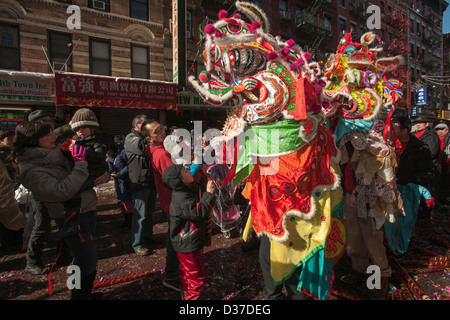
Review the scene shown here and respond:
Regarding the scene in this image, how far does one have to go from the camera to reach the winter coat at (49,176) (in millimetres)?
2143

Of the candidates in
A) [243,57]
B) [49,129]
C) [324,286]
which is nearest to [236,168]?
[243,57]

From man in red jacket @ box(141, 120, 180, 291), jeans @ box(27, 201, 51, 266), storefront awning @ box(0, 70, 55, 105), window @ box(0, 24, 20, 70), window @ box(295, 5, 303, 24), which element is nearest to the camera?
man in red jacket @ box(141, 120, 180, 291)

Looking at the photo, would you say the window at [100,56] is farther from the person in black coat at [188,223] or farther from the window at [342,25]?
the window at [342,25]

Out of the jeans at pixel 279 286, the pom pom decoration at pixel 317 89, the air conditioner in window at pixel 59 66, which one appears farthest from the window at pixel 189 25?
the jeans at pixel 279 286

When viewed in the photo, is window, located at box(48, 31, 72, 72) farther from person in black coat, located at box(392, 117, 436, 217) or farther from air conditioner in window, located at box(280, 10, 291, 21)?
air conditioner in window, located at box(280, 10, 291, 21)

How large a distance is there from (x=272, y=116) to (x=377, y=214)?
1.77 meters

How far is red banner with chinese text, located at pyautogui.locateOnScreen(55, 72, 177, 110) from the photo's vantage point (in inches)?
358

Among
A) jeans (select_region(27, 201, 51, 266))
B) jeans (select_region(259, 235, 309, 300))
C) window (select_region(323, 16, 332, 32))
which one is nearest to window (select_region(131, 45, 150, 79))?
jeans (select_region(27, 201, 51, 266))

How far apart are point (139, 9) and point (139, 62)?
233cm

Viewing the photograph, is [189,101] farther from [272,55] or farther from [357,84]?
[272,55]

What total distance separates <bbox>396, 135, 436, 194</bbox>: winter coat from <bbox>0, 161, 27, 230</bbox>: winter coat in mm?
4811

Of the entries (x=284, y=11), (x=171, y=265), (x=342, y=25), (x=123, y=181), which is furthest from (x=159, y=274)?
(x=342, y=25)
